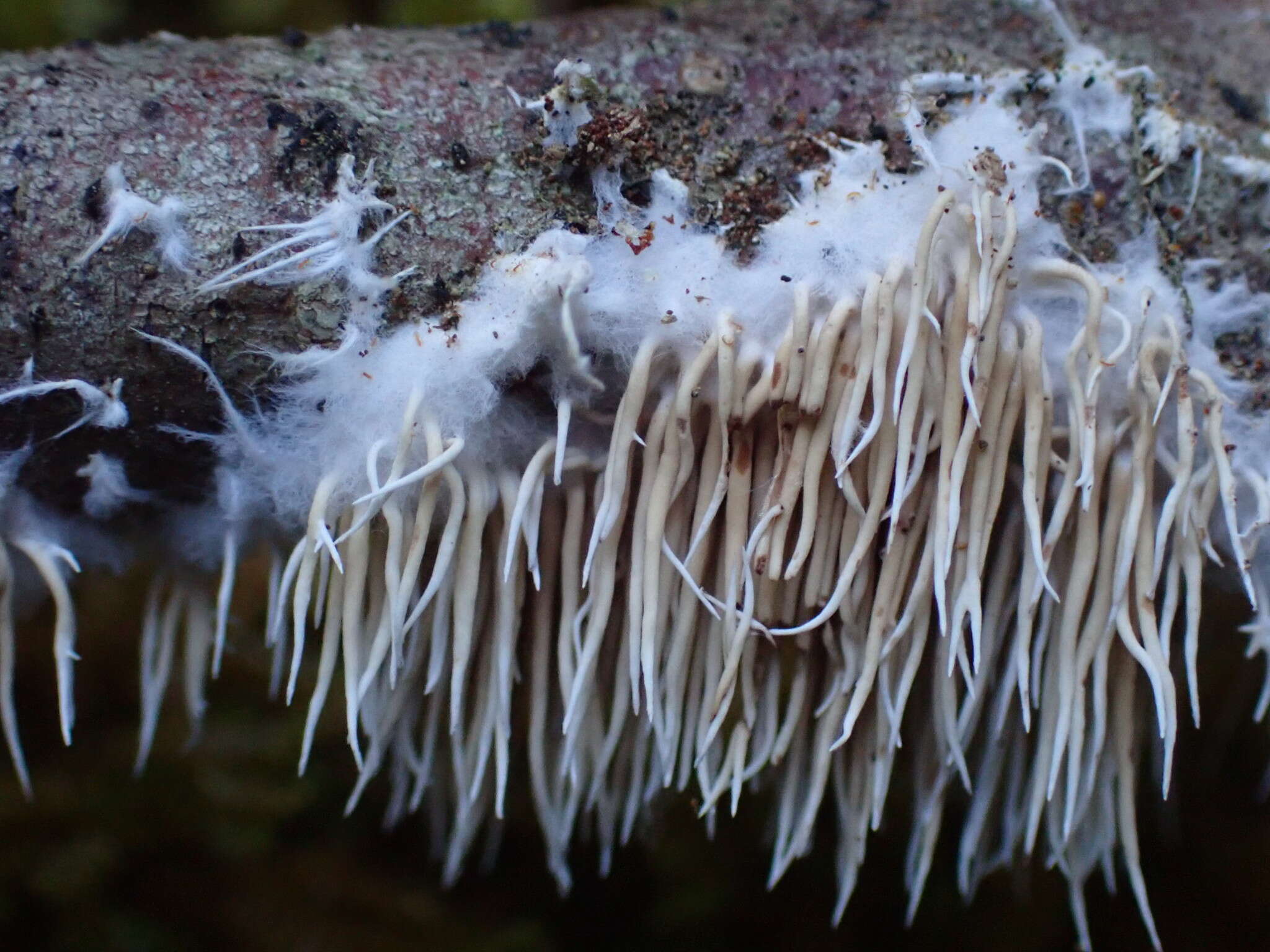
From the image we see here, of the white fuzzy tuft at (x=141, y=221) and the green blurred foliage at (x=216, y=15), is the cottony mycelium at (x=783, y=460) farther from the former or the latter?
the green blurred foliage at (x=216, y=15)

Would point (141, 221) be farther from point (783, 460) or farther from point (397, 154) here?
point (783, 460)

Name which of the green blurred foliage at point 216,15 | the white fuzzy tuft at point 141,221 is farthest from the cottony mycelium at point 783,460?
the green blurred foliage at point 216,15

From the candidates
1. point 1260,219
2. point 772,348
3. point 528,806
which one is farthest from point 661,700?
point 528,806

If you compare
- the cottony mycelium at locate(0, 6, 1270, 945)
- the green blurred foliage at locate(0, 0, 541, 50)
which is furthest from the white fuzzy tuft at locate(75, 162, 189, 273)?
the green blurred foliage at locate(0, 0, 541, 50)

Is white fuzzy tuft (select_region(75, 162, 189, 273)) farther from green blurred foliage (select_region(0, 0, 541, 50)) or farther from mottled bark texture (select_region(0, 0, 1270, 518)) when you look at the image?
green blurred foliage (select_region(0, 0, 541, 50))

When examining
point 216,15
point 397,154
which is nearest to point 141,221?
point 397,154

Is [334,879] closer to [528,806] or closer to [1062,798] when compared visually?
[528,806]
